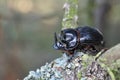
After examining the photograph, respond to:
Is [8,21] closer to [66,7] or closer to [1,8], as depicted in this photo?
[1,8]

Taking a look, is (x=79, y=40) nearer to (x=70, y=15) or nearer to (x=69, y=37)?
(x=69, y=37)

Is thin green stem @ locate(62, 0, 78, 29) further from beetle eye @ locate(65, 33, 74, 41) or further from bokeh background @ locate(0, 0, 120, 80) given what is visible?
bokeh background @ locate(0, 0, 120, 80)

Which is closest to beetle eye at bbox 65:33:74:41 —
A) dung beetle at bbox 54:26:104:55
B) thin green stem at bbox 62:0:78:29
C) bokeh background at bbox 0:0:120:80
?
dung beetle at bbox 54:26:104:55

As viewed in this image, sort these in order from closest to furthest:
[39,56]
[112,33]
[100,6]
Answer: [100,6], [112,33], [39,56]

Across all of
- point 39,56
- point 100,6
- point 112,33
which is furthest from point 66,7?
point 39,56

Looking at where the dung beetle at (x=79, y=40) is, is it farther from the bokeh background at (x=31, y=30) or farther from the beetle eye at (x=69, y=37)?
the bokeh background at (x=31, y=30)

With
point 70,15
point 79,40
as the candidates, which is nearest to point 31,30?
point 70,15
